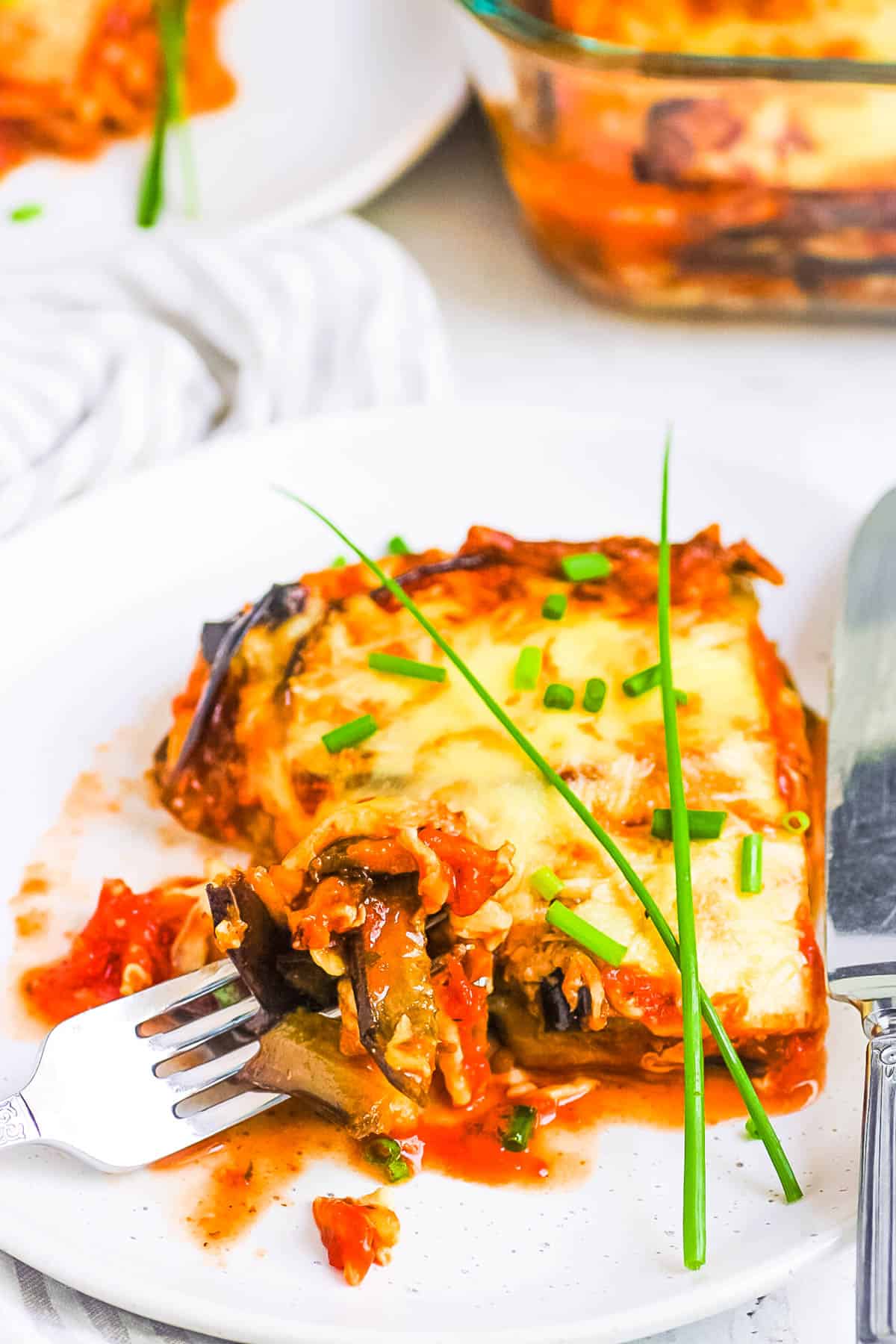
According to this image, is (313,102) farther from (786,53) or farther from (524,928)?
(524,928)

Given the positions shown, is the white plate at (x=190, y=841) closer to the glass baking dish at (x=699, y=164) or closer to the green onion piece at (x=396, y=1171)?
the green onion piece at (x=396, y=1171)

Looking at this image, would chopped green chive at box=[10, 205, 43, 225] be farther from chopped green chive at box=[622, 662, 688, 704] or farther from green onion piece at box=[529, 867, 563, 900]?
green onion piece at box=[529, 867, 563, 900]

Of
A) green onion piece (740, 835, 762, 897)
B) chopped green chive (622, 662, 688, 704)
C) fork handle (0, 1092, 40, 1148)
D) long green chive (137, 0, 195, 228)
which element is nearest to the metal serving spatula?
green onion piece (740, 835, 762, 897)

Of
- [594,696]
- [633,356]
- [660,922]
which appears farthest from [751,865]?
[633,356]

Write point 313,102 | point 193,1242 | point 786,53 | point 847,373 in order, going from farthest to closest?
point 313,102 < point 847,373 < point 786,53 < point 193,1242

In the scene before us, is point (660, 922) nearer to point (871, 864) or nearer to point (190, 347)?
A: point (871, 864)

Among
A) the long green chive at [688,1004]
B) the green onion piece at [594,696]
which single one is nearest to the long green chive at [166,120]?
the green onion piece at [594,696]

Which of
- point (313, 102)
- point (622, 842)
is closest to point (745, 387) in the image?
point (313, 102)
